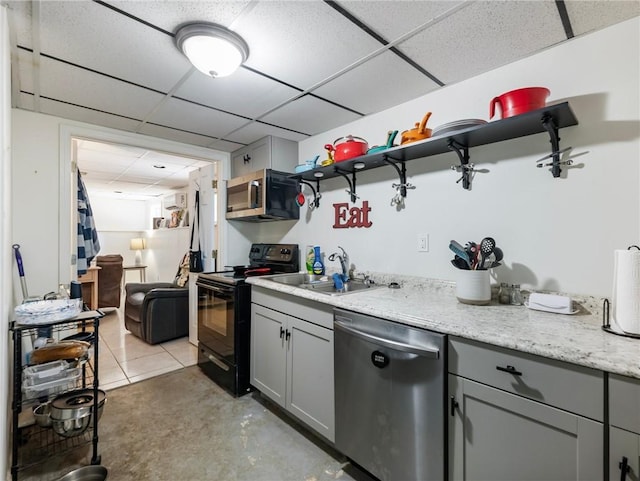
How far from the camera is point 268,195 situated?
273 cm

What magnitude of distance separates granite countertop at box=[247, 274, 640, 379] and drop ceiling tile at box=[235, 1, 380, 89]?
1.30 metres

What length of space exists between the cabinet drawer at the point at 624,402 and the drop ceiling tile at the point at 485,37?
4.65ft

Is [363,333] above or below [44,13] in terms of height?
below

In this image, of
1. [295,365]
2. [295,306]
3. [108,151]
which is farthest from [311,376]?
[108,151]

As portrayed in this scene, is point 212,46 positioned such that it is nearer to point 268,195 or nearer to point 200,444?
point 268,195

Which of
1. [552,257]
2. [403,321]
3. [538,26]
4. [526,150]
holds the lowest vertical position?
[403,321]

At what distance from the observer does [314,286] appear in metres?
2.24

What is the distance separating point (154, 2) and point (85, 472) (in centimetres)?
228

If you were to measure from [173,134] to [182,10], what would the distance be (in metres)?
1.75

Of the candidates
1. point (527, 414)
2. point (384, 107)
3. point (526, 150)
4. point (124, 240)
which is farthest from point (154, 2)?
point (124, 240)

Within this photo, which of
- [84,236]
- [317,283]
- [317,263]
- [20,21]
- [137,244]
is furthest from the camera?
[137,244]

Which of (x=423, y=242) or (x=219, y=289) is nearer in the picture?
(x=423, y=242)

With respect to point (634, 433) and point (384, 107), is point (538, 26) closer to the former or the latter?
point (384, 107)

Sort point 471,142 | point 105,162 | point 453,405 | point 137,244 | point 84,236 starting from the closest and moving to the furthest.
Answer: point 453,405, point 471,142, point 84,236, point 105,162, point 137,244
